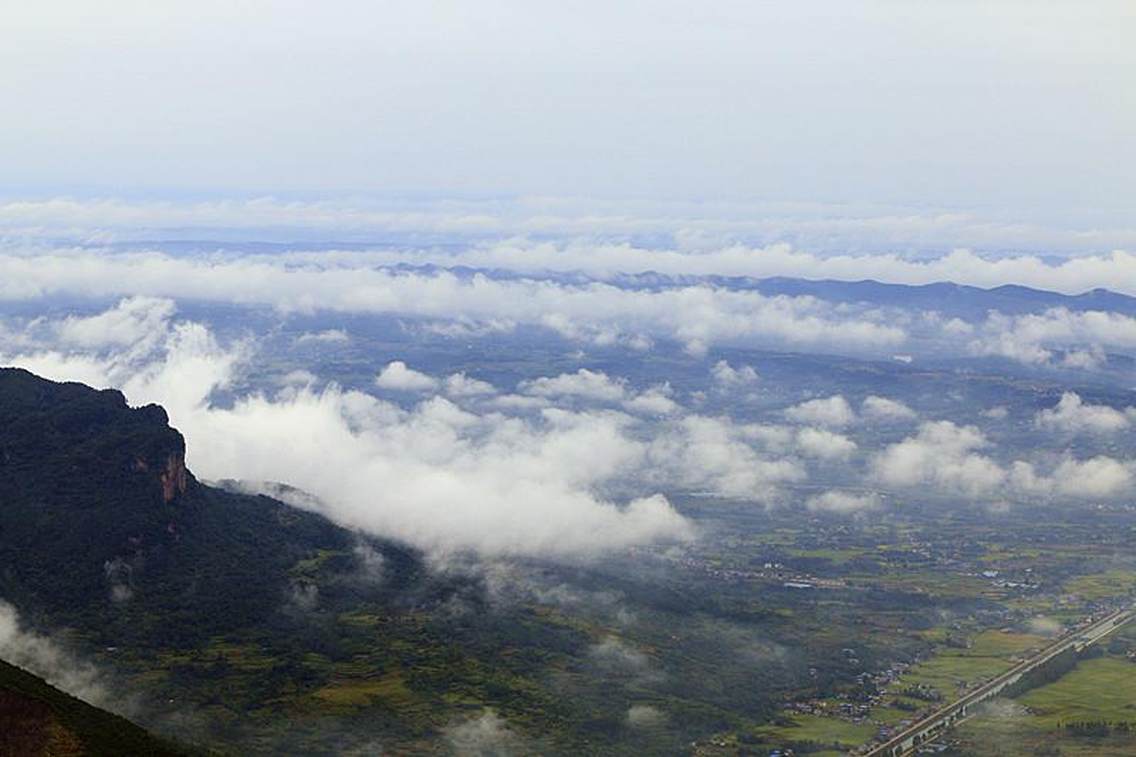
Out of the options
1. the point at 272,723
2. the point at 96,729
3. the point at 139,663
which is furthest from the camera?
the point at 139,663

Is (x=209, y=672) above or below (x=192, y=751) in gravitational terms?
above

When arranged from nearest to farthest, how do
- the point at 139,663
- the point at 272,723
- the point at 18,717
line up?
the point at 18,717, the point at 272,723, the point at 139,663

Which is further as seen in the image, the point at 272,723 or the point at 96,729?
the point at 272,723

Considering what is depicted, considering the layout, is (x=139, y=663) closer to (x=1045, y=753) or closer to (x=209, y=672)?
(x=209, y=672)

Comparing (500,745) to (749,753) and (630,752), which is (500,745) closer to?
(630,752)

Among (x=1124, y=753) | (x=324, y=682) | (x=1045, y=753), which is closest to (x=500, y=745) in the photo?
(x=324, y=682)

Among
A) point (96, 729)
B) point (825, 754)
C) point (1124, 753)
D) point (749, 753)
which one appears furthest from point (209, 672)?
point (1124, 753)
